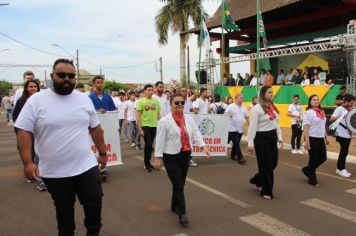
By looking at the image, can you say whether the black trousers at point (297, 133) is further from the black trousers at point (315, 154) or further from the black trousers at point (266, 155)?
the black trousers at point (266, 155)

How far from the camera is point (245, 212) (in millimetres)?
5555

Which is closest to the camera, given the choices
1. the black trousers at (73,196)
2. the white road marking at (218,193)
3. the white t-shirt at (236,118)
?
the black trousers at (73,196)

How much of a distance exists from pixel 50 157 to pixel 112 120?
445 cm

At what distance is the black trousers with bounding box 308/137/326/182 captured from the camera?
719 centimetres

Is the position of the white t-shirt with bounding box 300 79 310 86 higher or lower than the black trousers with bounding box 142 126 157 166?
higher

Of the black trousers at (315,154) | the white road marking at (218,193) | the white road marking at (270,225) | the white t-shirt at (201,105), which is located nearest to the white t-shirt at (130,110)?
→ the white t-shirt at (201,105)

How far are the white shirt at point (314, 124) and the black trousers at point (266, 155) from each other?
1192mm

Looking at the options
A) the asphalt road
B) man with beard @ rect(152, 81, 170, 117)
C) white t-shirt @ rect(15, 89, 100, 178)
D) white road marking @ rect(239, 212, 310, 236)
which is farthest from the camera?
man with beard @ rect(152, 81, 170, 117)

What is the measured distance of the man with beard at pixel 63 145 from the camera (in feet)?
11.4

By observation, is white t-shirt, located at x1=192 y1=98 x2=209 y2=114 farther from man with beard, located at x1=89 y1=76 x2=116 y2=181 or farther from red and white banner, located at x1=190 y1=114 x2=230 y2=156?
man with beard, located at x1=89 y1=76 x2=116 y2=181

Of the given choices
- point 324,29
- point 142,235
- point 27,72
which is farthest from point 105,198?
point 324,29

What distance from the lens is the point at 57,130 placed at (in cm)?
349

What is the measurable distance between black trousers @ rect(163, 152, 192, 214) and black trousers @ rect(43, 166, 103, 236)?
1497 mm

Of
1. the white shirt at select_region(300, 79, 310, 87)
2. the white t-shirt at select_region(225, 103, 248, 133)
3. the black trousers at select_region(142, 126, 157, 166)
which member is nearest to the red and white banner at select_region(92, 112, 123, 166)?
the black trousers at select_region(142, 126, 157, 166)
